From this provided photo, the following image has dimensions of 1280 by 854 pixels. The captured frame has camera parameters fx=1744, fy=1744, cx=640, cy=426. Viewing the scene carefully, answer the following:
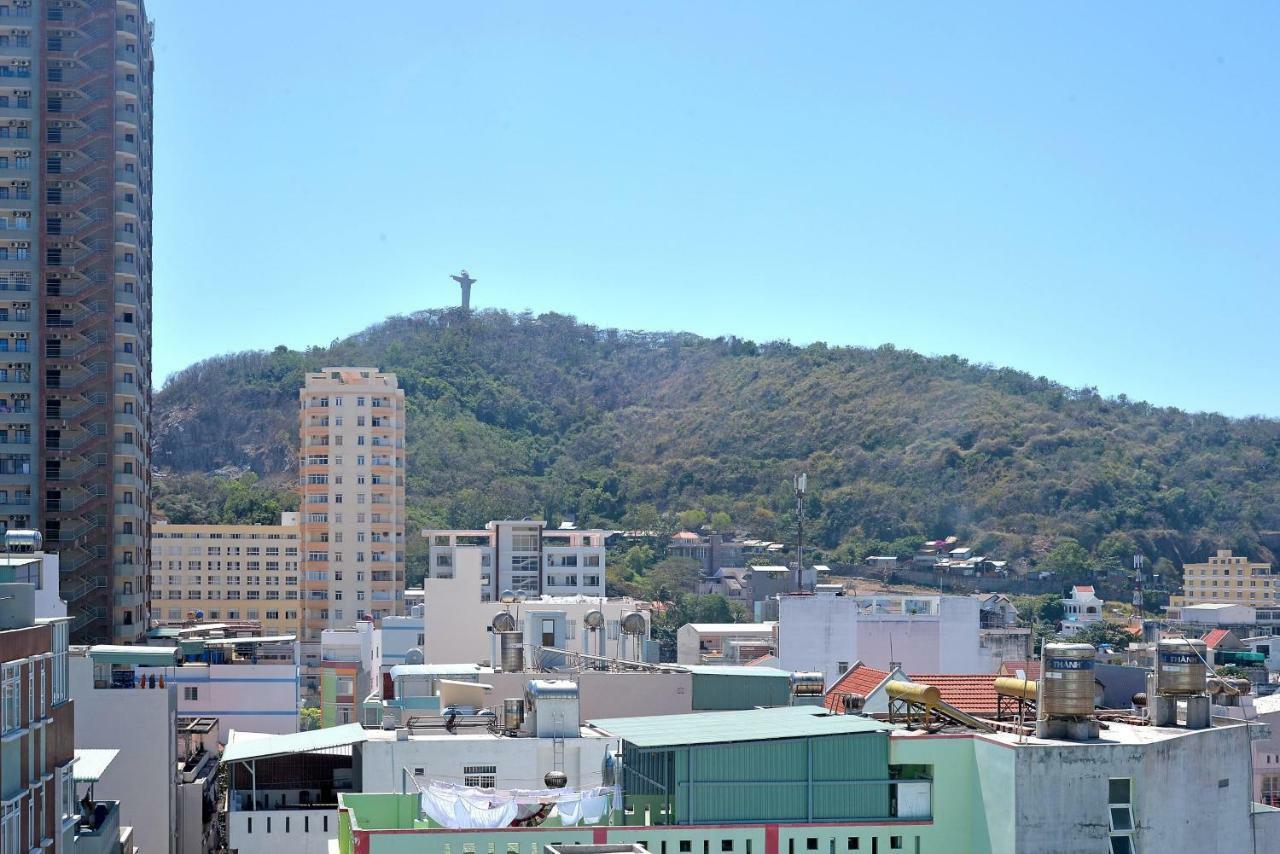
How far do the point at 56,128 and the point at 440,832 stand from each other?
180 ft

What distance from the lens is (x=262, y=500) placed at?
14188cm

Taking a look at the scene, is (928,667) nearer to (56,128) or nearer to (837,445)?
(56,128)

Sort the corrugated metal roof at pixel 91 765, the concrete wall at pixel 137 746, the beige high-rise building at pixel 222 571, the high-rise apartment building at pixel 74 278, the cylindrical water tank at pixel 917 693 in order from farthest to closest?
the beige high-rise building at pixel 222 571 → the high-rise apartment building at pixel 74 278 → the concrete wall at pixel 137 746 → the corrugated metal roof at pixel 91 765 → the cylindrical water tank at pixel 917 693

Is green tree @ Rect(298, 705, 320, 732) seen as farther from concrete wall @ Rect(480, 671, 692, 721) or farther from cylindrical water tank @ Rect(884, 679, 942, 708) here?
cylindrical water tank @ Rect(884, 679, 942, 708)

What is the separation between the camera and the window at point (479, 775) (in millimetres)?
34344

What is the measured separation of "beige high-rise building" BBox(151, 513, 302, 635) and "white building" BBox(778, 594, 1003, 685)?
6013 cm

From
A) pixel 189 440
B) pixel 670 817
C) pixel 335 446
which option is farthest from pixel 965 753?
pixel 189 440

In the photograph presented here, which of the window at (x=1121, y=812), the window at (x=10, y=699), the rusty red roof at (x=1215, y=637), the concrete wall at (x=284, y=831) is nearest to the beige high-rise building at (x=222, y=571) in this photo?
the rusty red roof at (x=1215, y=637)

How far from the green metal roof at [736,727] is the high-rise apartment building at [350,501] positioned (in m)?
76.6

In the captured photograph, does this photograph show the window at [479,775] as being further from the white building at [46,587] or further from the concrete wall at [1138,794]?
the white building at [46,587]

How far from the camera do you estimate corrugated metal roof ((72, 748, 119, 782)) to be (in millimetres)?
34469

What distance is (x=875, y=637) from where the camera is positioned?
2571 inches

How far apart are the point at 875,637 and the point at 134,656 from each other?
2795 cm

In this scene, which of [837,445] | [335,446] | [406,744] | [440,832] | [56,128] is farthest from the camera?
[837,445]
